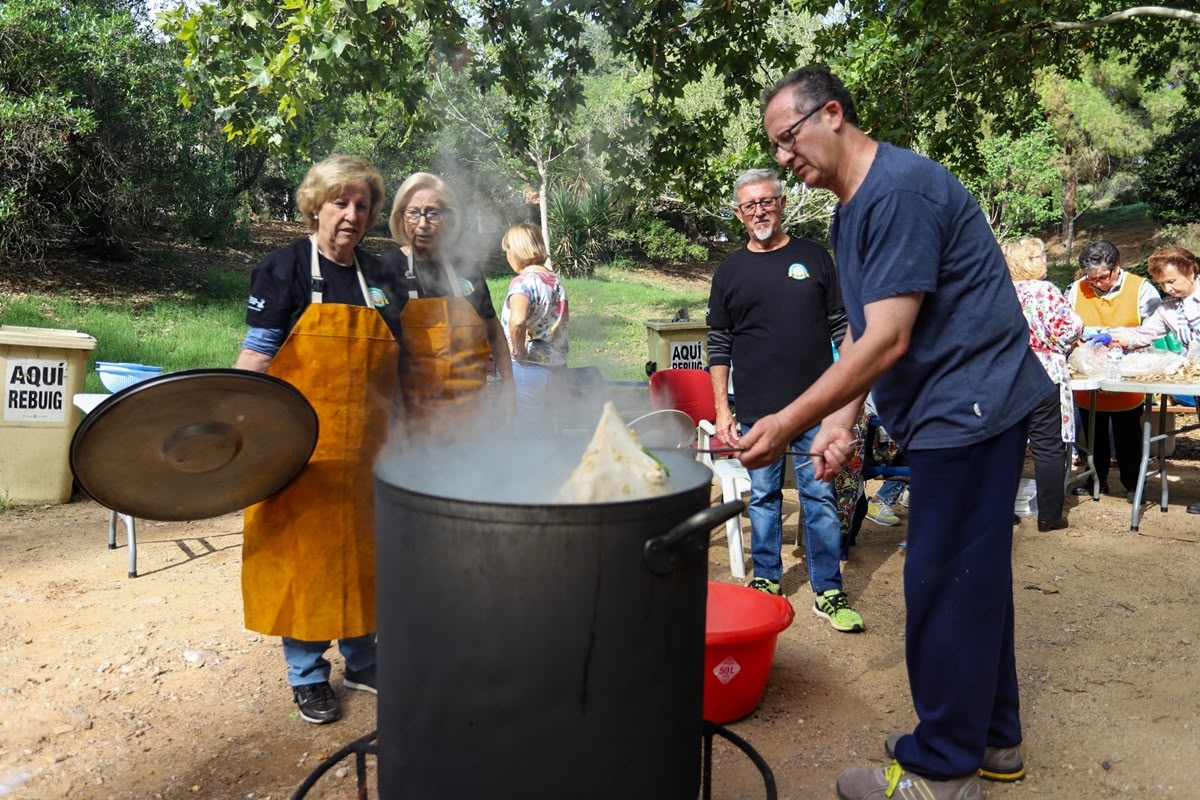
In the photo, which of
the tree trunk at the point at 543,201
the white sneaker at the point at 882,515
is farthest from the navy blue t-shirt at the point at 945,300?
the white sneaker at the point at 882,515

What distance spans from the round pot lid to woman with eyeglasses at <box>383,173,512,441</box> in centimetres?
58

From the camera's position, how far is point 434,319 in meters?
3.27

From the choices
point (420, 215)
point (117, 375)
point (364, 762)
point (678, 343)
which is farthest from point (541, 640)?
point (678, 343)

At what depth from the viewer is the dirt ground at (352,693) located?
9.29 feet

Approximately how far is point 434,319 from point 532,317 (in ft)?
5.03

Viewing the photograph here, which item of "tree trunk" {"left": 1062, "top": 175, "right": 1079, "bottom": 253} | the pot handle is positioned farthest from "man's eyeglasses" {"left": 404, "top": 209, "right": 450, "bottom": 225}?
"tree trunk" {"left": 1062, "top": 175, "right": 1079, "bottom": 253}

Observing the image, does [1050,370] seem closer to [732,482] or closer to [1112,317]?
[1112,317]

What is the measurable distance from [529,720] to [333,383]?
4.65 ft

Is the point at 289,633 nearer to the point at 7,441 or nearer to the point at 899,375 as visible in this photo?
the point at 899,375

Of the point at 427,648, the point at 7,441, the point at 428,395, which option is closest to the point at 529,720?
the point at 427,648

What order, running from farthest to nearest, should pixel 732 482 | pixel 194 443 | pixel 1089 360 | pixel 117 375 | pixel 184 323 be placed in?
pixel 184 323 → pixel 1089 360 → pixel 732 482 → pixel 117 375 → pixel 194 443

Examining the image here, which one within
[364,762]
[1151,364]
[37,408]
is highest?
[1151,364]

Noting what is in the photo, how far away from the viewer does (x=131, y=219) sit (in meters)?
13.5

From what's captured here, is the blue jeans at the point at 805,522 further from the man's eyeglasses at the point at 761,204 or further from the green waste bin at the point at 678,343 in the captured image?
the green waste bin at the point at 678,343
